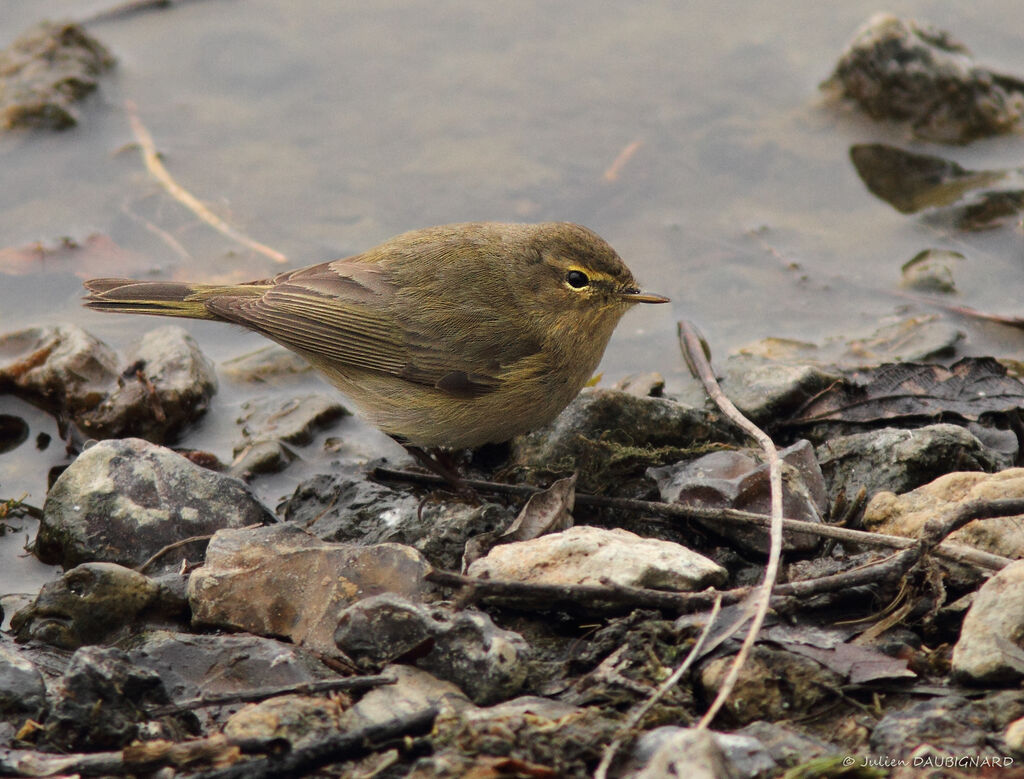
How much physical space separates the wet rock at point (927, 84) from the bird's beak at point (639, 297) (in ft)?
15.3

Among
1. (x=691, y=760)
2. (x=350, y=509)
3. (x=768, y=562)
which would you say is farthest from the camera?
(x=350, y=509)

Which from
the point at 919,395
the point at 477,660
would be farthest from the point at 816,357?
the point at 477,660

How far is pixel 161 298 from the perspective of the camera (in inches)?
254

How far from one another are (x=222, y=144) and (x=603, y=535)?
6.71 meters

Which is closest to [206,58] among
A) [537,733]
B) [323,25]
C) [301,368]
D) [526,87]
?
[323,25]

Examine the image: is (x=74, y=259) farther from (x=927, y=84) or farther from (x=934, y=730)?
(x=927, y=84)

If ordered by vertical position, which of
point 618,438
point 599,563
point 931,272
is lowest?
point 931,272

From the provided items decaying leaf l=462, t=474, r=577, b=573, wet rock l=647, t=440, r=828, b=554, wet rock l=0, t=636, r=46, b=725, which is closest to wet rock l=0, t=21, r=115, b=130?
decaying leaf l=462, t=474, r=577, b=573

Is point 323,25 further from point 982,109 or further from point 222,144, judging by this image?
point 982,109

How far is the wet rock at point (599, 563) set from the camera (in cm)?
391

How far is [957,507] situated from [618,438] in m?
1.90

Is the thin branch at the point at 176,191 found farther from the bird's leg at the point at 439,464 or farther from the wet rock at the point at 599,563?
the wet rock at the point at 599,563

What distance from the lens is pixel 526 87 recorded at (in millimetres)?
10211

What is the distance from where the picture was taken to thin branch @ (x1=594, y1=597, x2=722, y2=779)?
9.86 feet
